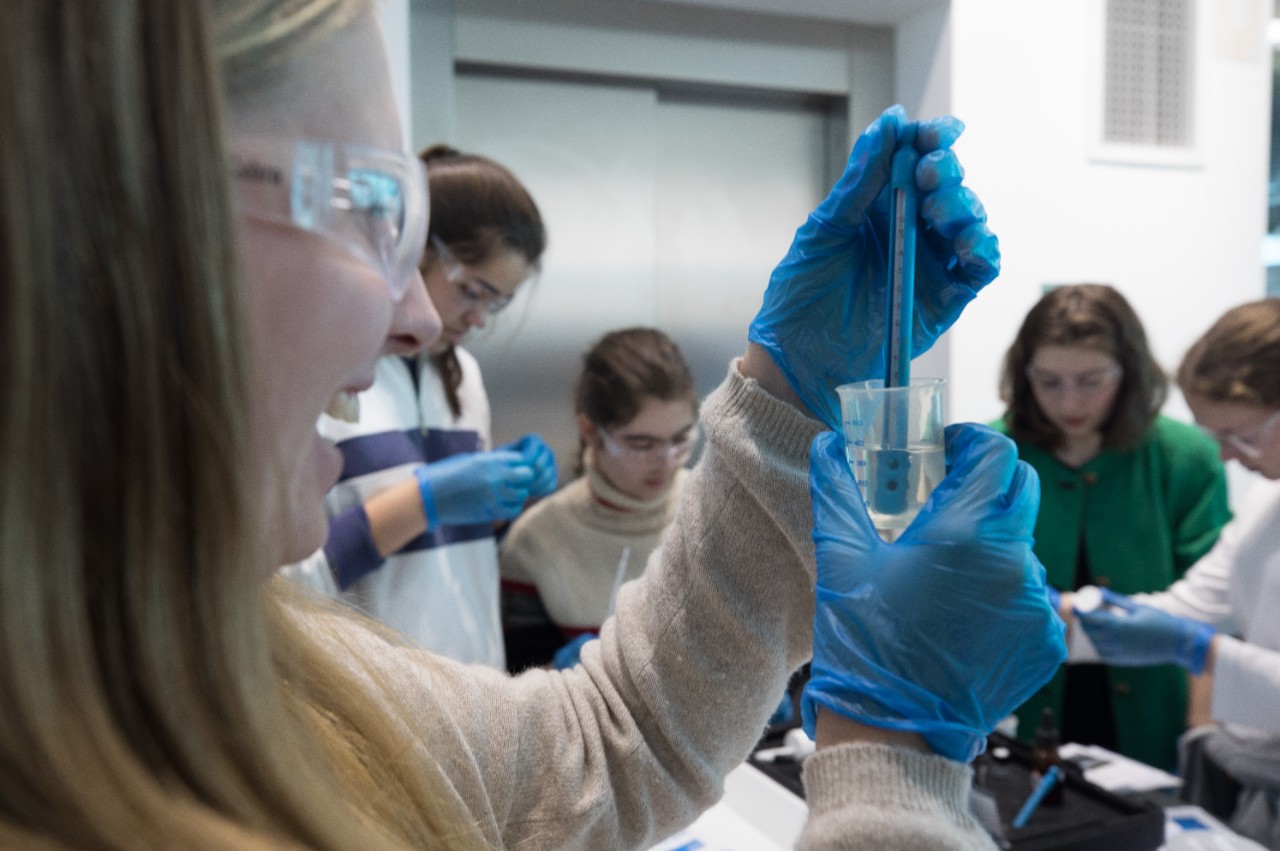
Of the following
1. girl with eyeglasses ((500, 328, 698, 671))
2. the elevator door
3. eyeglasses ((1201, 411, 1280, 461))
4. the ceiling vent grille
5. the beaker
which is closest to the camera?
the beaker

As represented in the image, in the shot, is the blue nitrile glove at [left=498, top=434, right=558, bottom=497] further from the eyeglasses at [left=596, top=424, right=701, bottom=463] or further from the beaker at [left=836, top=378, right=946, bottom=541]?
the beaker at [left=836, top=378, right=946, bottom=541]

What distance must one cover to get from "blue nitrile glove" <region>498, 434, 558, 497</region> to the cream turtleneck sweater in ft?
1.02

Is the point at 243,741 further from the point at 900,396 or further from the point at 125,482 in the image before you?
the point at 900,396

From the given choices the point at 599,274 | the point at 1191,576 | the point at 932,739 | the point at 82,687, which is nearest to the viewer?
the point at 82,687

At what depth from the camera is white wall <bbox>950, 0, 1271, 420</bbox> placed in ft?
9.10

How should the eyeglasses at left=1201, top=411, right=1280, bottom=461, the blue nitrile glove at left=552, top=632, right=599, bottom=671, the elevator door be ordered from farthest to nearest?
1. the elevator door
2. the blue nitrile glove at left=552, top=632, right=599, bottom=671
3. the eyeglasses at left=1201, top=411, right=1280, bottom=461

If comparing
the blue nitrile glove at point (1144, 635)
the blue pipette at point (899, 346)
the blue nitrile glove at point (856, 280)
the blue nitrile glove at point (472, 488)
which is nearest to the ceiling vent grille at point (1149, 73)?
the blue nitrile glove at point (1144, 635)

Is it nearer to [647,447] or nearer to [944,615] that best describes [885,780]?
[944,615]

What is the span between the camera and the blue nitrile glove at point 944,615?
2.14 feet

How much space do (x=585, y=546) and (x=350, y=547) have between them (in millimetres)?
800

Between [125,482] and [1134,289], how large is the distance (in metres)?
3.25

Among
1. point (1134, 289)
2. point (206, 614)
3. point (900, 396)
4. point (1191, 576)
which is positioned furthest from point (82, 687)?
point (1134, 289)

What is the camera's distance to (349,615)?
0.81 metres

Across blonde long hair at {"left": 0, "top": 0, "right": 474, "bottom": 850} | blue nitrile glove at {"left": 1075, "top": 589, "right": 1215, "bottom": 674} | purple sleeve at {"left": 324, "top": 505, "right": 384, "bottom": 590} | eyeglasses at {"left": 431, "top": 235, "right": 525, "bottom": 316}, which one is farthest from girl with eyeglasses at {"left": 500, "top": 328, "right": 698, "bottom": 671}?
blonde long hair at {"left": 0, "top": 0, "right": 474, "bottom": 850}
